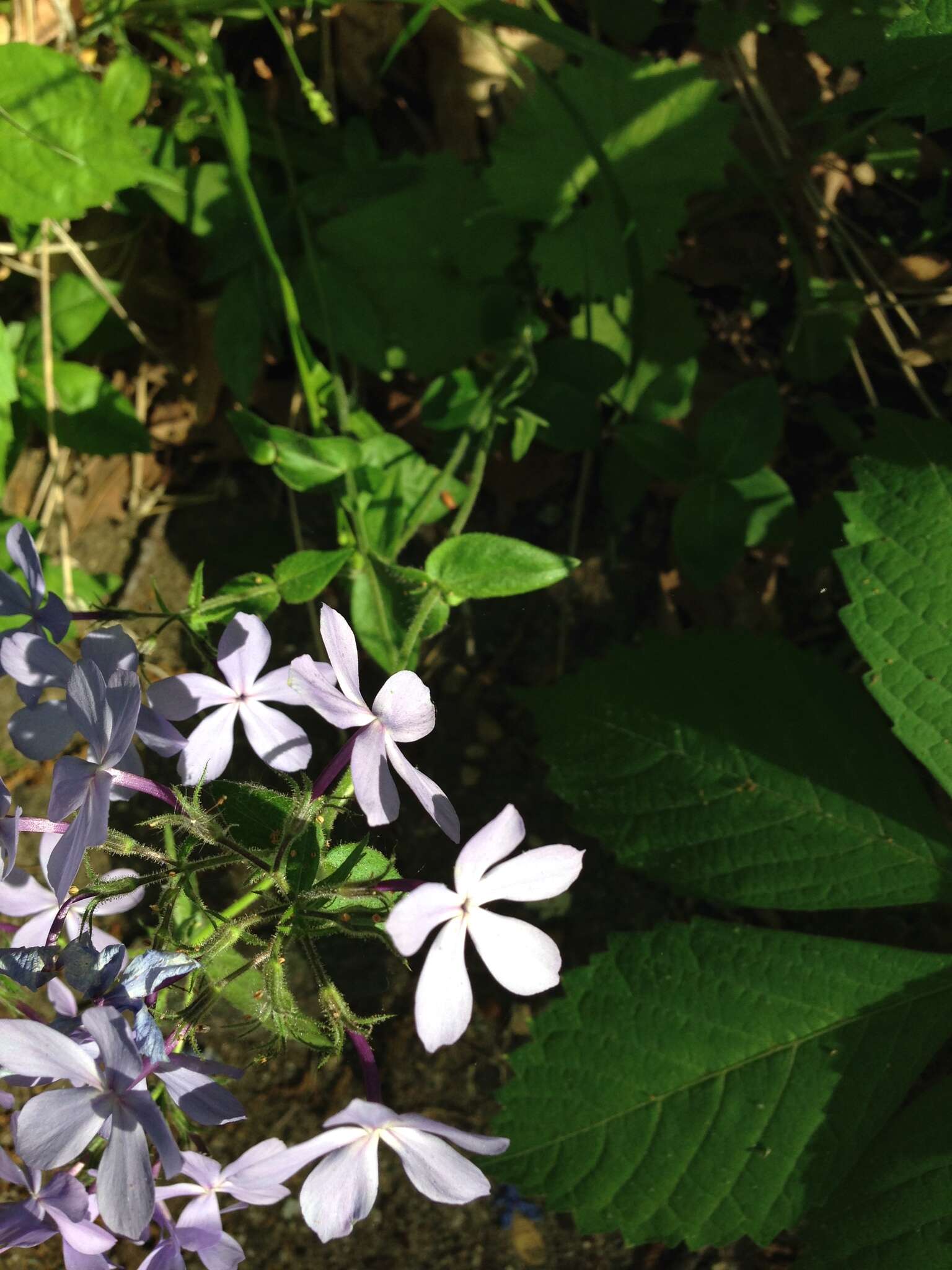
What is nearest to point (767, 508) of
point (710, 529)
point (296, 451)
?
point (710, 529)

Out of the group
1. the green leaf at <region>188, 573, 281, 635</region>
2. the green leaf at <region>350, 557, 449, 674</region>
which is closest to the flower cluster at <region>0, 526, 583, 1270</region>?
the green leaf at <region>188, 573, 281, 635</region>

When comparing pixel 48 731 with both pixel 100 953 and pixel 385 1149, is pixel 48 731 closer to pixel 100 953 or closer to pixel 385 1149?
pixel 100 953

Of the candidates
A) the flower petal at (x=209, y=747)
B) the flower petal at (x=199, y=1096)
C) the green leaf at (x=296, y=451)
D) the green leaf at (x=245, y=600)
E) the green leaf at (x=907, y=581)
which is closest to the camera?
the flower petal at (x=199, y=1096)

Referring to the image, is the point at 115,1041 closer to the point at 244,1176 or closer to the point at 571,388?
the point at 244,1176

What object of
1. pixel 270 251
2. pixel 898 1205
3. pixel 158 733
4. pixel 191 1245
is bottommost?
pixel 898 1205

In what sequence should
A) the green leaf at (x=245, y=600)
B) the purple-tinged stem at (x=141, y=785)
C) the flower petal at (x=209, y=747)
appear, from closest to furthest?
the purple-tinged stem at (x=141, y=785), the flower petal at (x=209, y=747), the green leaf at (x=245, y=600)

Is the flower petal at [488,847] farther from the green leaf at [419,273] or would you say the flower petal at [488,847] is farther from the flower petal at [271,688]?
the green leaf at [419,273]

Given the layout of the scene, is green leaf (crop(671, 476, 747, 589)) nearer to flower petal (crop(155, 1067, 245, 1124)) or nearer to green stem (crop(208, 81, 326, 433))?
green stem (crop(208, 81, 326, 433))

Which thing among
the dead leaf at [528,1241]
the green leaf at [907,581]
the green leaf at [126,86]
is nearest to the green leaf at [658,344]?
the green leaf at [907,581]
